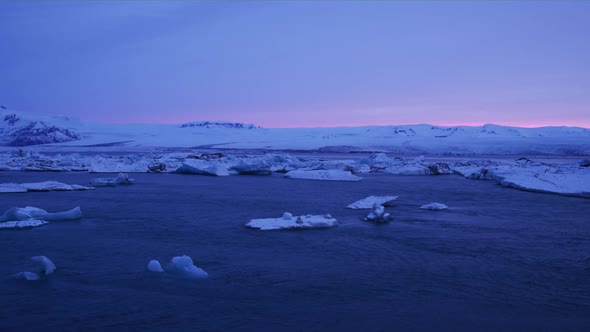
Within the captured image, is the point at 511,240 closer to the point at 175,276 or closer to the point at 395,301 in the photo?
the point at 395,301

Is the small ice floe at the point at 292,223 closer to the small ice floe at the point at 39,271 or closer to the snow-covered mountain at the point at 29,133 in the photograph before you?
the small ice floe at the point at 39,271

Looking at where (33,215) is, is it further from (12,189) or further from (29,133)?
(29,133)

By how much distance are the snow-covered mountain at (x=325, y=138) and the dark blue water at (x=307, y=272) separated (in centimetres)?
2394

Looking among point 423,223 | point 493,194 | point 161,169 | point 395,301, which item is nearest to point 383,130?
point 161,169

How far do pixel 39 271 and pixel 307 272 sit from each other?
216cm

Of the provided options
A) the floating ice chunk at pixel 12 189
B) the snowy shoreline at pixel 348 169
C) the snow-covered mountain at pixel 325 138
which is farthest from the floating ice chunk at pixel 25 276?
the snow-covered mountain at pixel 325 138

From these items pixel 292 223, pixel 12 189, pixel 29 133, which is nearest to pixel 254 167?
pixel 12 189

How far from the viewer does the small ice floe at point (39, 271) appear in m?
3.81

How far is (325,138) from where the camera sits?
147 feet

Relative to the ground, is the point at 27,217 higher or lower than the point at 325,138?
lower

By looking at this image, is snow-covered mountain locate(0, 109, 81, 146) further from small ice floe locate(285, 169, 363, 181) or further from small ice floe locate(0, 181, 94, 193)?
small ice floe locate(0, 181, 94, 193)

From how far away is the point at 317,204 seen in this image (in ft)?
26.8

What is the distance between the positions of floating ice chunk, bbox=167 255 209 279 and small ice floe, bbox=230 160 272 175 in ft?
33.8

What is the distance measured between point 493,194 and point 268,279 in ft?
23.8
